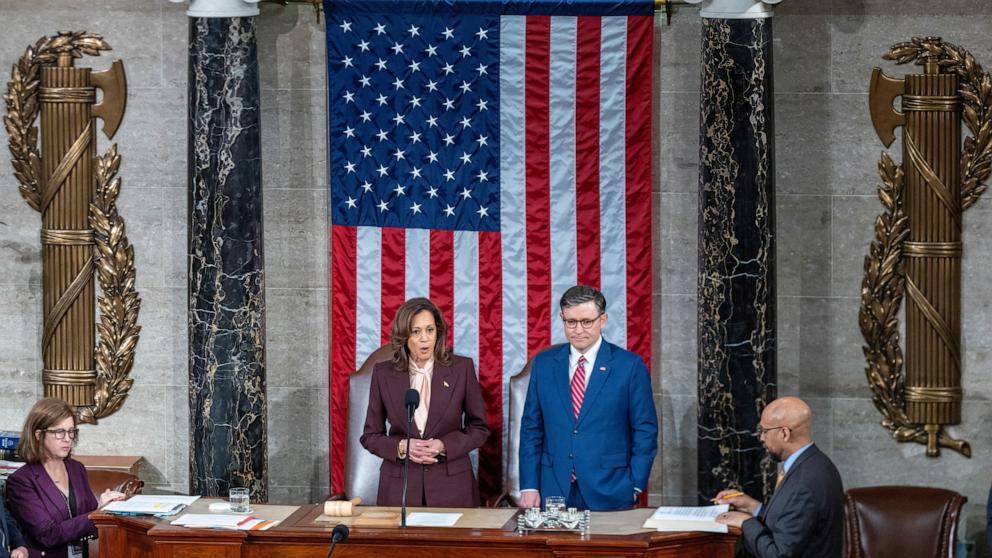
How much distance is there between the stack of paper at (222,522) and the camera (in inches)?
249

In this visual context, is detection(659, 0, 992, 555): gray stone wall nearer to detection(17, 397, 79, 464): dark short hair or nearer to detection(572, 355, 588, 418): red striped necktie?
detection(572, 355, 588, 418): red striped necktie

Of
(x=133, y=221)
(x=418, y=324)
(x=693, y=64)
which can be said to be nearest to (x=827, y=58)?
(x=693, y=64)

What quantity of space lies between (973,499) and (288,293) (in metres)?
4.66

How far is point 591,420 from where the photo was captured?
24.0 feet

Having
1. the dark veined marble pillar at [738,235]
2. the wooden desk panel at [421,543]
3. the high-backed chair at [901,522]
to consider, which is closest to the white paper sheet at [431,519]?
the wooden desk panel at [421,543]

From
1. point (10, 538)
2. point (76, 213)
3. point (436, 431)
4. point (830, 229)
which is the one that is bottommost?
point (10, 538)

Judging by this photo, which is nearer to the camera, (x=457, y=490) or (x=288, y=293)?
(x=457, y=490)

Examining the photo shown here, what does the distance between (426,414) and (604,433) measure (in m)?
0.99

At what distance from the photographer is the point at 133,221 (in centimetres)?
914

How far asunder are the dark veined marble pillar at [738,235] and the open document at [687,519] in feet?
5.68

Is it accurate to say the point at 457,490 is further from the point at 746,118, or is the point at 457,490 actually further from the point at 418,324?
the point at 746,118

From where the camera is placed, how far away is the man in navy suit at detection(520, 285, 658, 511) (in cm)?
728

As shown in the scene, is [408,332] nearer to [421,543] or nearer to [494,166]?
[421,543]

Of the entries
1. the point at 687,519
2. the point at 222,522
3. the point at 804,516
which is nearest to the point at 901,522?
the point at 687,519
